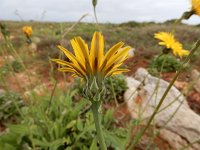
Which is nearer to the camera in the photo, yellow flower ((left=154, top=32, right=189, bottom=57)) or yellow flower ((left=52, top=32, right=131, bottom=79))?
yellow flower ((left=52, top=32, right=131, bottom=79))

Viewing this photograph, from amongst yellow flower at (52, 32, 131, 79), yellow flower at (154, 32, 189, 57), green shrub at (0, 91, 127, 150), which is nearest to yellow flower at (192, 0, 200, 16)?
yellow flower at (154, 32, 189, 57)

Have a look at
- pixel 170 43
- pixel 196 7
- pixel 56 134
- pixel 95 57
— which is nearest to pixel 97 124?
pixel 95 57

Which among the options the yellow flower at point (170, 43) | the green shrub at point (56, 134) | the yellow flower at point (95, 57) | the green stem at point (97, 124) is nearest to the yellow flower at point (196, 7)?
the yellow flower at point (170, 43)

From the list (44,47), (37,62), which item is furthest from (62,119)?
(44,47)

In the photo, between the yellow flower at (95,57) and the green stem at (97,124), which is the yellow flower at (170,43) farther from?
the green stem at (97,124)

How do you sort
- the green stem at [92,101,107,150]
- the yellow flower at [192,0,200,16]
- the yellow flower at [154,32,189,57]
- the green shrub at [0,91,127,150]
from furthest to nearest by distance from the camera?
the green shrub at [0,91,127,150], the yellow flower at [154,32,189,57], the yellow flower at [192,0,200,16], the green stem at [92,101,107,150]

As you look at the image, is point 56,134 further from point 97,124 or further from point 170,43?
point 97,124

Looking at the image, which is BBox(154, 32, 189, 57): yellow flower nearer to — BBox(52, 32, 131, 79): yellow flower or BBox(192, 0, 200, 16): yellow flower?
BBox(192, 0, 200, 16): yellow flower

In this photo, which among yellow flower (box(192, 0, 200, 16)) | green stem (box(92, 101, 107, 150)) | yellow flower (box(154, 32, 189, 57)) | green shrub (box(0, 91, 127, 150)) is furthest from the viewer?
green shrub (box(0, 91, 127, 150))

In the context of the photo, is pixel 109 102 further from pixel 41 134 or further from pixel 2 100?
pixel 41 134
